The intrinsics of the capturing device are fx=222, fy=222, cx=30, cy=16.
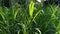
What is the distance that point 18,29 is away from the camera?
4293 mm

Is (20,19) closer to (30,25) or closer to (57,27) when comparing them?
(30,25)

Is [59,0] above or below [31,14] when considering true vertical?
below

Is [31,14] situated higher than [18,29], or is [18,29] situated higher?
[31,14]

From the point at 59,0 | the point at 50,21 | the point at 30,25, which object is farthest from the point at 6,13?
the point at 59,0

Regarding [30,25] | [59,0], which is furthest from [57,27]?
[59,0]

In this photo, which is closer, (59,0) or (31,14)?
(31,14)

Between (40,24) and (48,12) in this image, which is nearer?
(40,24)

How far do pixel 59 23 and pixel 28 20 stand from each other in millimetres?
620

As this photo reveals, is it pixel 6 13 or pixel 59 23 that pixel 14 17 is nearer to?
pixel 6 13

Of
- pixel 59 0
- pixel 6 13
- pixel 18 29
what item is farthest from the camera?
pixel 59 0

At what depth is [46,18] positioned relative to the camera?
176 inches

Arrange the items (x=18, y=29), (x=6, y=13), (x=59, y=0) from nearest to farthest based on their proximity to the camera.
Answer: (x=18, y=29), (x=6, y=13), (x=59, y=0)

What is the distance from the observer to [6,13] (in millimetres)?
4629

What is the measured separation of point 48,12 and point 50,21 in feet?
1.40
